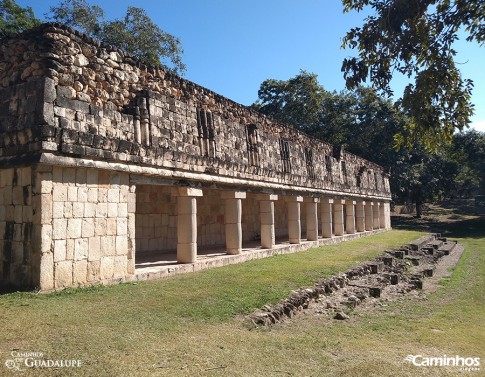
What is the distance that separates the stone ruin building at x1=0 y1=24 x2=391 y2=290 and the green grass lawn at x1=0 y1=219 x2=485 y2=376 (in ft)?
2.65

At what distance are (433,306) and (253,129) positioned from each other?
791 centimetres

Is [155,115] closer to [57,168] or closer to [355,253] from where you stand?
[57,168]

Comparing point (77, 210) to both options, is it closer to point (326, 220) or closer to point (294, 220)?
point (294, 220)

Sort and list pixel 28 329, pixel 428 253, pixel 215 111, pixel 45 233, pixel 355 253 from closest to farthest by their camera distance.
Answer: pixel 28 329
pixel 45 233
pixel 215 111
pixel 355 253
pixel 428 253

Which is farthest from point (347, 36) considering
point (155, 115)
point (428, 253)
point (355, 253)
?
point (428, 253)

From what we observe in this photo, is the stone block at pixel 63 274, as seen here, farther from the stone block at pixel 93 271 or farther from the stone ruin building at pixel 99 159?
the stone block at pixel 93 271

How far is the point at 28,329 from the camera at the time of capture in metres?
4.73

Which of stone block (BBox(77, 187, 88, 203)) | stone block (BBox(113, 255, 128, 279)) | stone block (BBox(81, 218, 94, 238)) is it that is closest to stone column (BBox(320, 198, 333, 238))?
stone block (BBox(113, 255, 128, 279))

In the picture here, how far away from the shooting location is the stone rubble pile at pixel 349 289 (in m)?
6.69

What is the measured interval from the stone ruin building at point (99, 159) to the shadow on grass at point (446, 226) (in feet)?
81.2

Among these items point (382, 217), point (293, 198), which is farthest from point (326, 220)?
point (382, 217)

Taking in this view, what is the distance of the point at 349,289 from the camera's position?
29.7 ft

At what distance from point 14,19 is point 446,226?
36662 millimetres

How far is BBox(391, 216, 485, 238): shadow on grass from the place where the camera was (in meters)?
31.5
